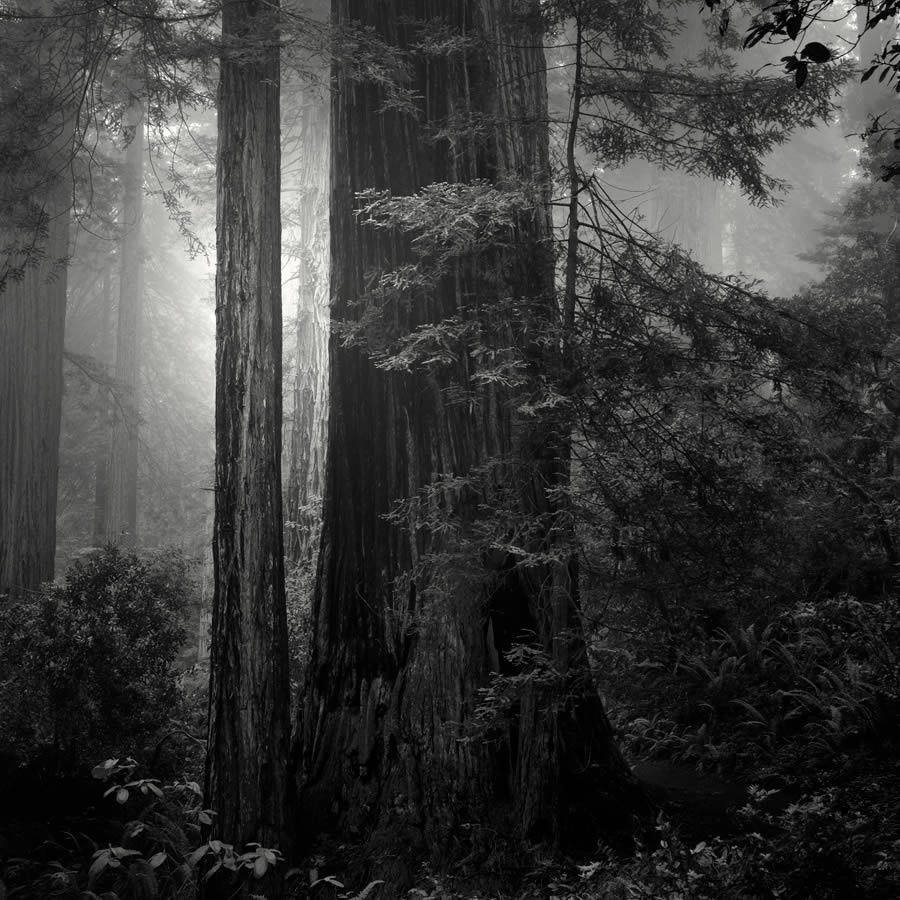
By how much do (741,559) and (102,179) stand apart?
49.3ft

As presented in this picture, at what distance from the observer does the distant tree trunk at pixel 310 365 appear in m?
9.57

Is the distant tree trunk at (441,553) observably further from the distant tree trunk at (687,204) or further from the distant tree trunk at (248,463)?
the distant tree trunk at (687,204)

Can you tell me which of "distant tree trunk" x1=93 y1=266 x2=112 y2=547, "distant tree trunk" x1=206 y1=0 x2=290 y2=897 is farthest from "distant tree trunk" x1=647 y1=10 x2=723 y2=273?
"distant tree trunk" x1=206 y1=0 x2=290 y2=897

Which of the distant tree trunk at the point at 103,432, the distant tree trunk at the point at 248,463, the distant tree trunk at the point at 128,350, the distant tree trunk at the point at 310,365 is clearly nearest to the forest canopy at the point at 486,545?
the distant tree trunk at the point at 248,463

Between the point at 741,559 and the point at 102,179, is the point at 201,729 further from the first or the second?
the point at 102,179

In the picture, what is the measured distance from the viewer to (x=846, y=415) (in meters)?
4.48

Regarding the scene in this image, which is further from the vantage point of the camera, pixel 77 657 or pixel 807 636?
pixel 807 636

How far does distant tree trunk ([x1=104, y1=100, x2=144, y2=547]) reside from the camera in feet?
60.2

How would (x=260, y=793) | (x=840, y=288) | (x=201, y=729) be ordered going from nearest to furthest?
(x=260, y=793), (x=201, y=729), (x=840, y=288)

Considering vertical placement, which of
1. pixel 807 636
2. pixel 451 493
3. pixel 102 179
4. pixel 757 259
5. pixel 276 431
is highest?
pixel 757 259

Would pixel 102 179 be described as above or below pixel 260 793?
above

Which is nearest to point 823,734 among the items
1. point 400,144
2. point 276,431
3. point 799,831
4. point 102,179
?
point 799,831

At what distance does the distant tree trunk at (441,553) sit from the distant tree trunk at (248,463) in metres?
0.50

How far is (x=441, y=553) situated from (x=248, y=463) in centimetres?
141
